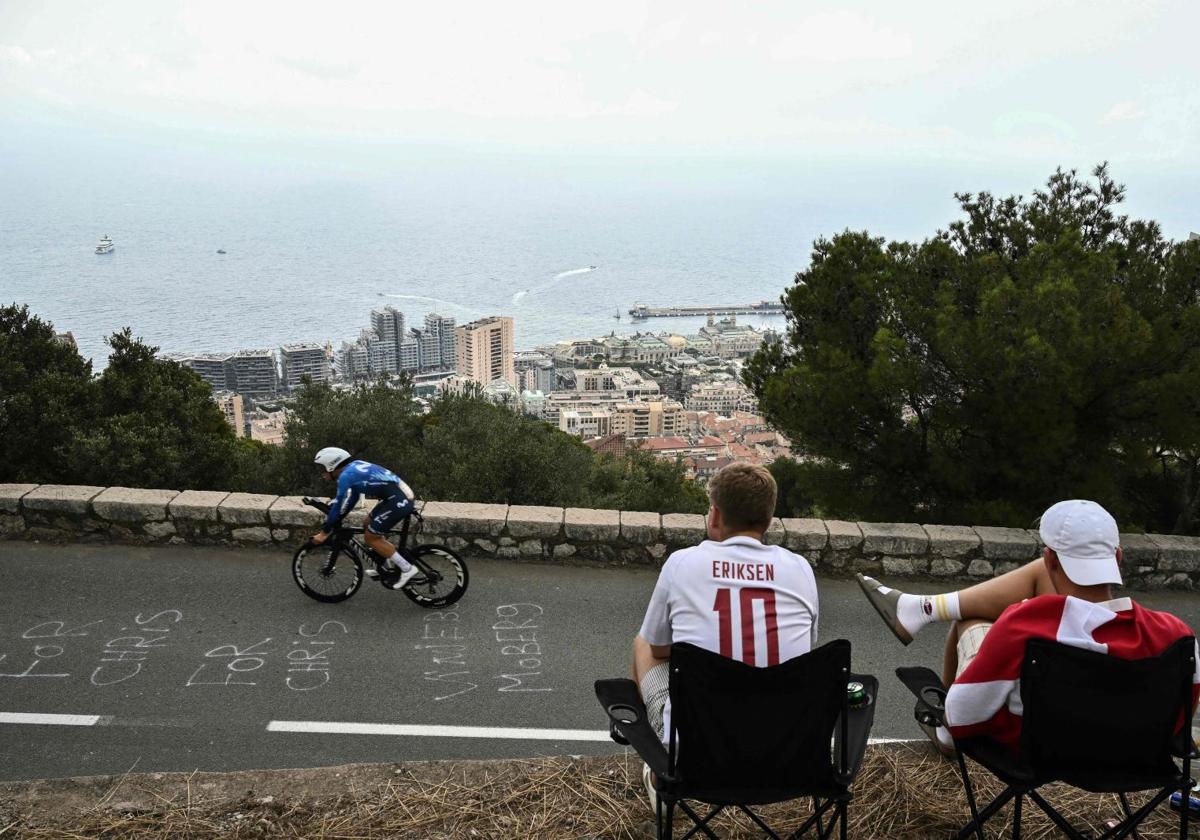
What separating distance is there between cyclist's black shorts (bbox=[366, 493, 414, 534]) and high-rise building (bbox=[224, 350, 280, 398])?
68623 millimetres

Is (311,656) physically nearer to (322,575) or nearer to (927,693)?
(322,575)

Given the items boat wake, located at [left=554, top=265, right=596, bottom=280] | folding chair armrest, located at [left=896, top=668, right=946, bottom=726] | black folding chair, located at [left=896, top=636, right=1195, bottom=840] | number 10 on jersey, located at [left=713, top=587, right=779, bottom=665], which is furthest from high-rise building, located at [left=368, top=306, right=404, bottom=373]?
black folding chair, located at [left=896, top=636, right=1195, bottom=840]

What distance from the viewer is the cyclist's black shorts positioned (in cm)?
608

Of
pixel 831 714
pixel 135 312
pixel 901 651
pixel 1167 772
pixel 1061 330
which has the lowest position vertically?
pixel 901 651

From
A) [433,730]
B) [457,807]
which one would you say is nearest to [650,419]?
[433,730]

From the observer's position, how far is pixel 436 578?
242 inches

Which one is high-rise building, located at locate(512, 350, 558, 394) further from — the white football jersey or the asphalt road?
the white football jersey

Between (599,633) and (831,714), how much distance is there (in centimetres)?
315

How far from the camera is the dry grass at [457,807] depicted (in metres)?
3.38

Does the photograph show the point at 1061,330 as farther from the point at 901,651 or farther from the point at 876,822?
the point at 876,822

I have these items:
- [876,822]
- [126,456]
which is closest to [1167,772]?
[876,822]

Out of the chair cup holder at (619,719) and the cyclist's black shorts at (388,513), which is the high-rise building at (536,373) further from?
the chair cup holder at (619,719)

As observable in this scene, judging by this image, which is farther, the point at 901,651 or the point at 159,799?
the point at 901,651

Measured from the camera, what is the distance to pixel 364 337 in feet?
338
